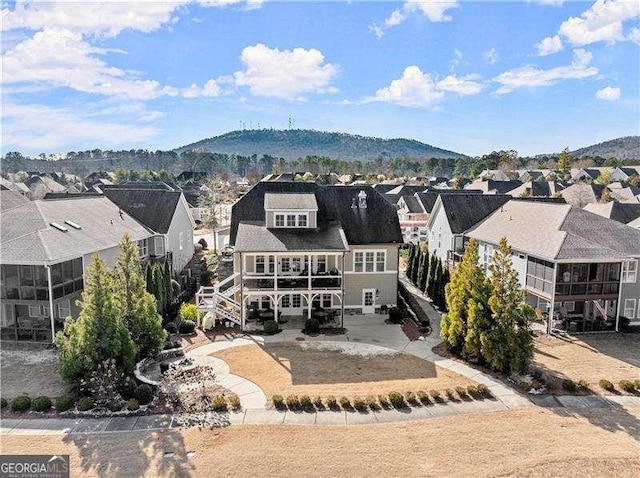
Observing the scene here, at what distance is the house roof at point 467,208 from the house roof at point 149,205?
950 inches

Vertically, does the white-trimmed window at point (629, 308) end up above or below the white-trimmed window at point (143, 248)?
below

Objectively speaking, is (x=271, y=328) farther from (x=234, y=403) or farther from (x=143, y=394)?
(x=143, y=394)

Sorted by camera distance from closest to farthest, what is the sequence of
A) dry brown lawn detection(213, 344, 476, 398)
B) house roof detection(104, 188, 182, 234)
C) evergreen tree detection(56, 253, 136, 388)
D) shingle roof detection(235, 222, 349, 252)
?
evergreen tree detection(56, 253, 136, 388), dry brown lawn detection(213, 344, 476, 398), shingle roof detection(235, 222, 349, 252), house roof detection(104, 188, 182, 234)

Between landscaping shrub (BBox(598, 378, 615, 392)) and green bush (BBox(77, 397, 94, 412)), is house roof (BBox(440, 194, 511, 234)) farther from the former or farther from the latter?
green bush (BBox(77, 397, 94, 412))

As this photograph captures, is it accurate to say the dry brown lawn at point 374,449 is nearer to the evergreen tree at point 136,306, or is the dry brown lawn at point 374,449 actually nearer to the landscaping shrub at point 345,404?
the landscaping shrub at point 345,404

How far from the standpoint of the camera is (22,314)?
27.7 metres

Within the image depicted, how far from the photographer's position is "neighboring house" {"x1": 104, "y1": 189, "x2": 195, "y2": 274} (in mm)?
37438

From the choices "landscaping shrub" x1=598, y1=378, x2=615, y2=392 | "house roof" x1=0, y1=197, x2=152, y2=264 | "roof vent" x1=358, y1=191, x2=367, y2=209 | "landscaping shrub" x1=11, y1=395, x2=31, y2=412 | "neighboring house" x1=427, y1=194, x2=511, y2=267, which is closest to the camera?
"landscaping shrub" x1=11, y1=395, x2=31, y2=412

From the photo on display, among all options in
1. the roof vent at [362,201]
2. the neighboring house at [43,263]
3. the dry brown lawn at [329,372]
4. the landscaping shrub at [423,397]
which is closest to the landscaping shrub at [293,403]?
the dry brown lawn at [329,372]

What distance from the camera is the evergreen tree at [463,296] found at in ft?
76.3

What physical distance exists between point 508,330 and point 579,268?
10.4m

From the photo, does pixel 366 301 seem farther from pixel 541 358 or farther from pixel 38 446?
pixel 38 446

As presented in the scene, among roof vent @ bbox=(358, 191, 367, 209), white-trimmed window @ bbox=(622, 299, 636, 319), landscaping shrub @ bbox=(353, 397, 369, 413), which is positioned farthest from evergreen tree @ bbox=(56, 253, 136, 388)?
white-trimmed window @ bbox=(622, 299, 636, 319)

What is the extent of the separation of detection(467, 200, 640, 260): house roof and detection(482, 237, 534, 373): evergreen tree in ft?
21.3
